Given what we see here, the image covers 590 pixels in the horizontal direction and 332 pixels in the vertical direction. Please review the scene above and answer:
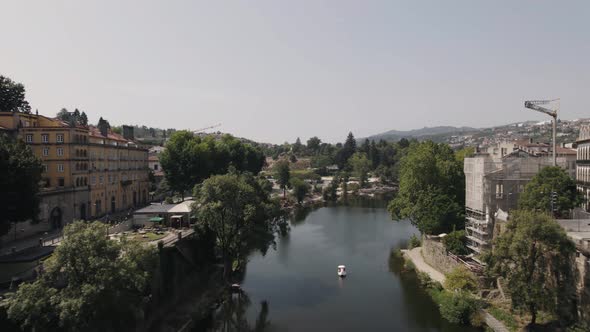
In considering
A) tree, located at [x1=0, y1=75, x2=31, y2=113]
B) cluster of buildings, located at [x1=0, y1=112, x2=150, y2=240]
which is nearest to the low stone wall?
cluster of buildings, located at [x1=0, y1=112, x2=150, y2=240]

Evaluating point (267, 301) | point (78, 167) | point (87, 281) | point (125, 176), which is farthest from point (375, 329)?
point (125, 176)

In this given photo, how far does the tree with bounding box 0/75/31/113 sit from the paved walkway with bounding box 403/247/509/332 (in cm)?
A: 4343

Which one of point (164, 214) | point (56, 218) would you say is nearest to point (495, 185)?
point (164, 214)

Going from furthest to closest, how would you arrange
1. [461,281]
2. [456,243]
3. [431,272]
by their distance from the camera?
[431,272]
[456,243]
[461,281]

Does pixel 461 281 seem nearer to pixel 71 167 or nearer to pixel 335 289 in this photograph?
pixel 335 289

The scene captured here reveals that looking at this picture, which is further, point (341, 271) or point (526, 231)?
point (341, 271)

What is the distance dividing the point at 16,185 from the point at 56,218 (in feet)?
45.7

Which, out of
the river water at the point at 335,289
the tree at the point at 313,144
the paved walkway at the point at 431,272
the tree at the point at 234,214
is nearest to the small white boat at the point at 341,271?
the river water at the point at 335,289

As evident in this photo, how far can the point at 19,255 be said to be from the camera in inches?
1105

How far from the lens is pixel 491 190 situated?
36469 millimetres

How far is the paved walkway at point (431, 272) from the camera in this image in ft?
85.8

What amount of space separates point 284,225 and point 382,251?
15433 millimetres

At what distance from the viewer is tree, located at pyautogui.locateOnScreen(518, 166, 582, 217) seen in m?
30.6

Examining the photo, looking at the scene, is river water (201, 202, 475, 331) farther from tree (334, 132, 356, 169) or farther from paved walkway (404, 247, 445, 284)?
tree (334, 132, 356, 169)
